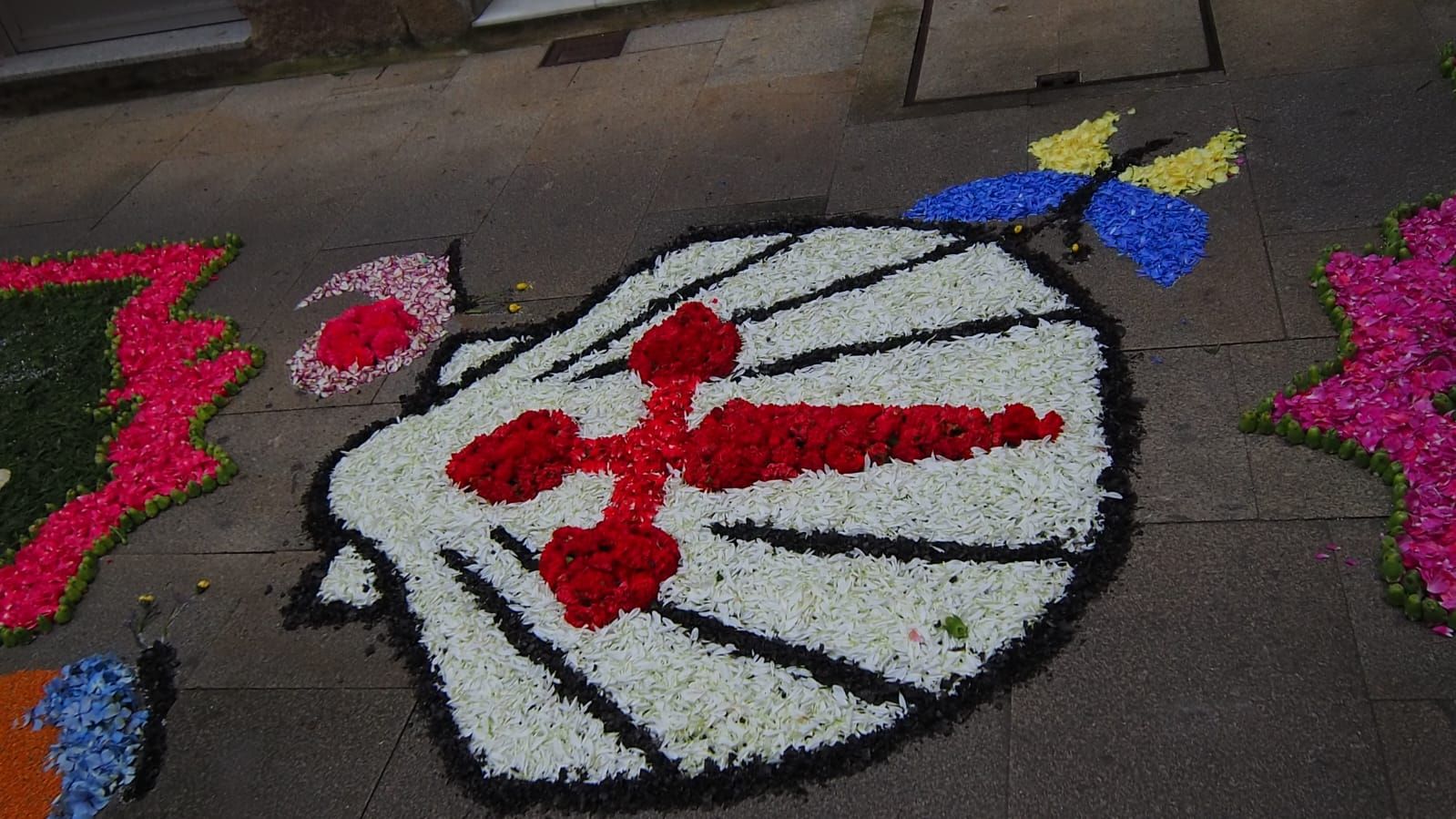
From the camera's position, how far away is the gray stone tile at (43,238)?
732cm

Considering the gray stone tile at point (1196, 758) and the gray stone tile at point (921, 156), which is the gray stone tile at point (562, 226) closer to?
the gray stone tile at point (921, 156)

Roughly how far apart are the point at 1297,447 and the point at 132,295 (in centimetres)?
645

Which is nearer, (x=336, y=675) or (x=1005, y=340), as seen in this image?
(x=336, y=675)

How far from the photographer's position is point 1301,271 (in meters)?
4.42

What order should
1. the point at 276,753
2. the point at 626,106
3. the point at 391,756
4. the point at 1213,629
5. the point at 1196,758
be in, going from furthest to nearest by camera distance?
1. the point at 626,106
2. the point at 276,753
3. the point at 391,756
4. the point at 1213,629
5. the point at 1196,758

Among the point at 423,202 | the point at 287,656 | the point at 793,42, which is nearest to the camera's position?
the point at 287,656

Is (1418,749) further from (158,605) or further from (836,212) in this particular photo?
(158,605)

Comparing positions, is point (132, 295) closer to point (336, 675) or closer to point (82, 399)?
point (82, 399)

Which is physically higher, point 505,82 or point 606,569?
point 505,82

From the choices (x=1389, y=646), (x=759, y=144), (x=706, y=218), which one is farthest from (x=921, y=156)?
(x=1389, y=646)

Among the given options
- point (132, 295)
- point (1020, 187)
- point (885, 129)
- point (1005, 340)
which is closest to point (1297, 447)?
point (1005, 340)

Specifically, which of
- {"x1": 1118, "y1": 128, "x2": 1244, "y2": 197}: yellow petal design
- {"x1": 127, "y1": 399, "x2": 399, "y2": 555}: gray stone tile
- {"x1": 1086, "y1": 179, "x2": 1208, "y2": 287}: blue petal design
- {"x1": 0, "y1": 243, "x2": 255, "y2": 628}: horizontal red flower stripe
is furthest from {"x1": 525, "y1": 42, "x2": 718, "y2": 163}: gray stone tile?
{"x1": 1118, "y1": 128, "x2": 1244, "y2": 197}: yellow petal design

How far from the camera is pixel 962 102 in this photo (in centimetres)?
623

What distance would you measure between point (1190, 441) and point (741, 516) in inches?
66.6
